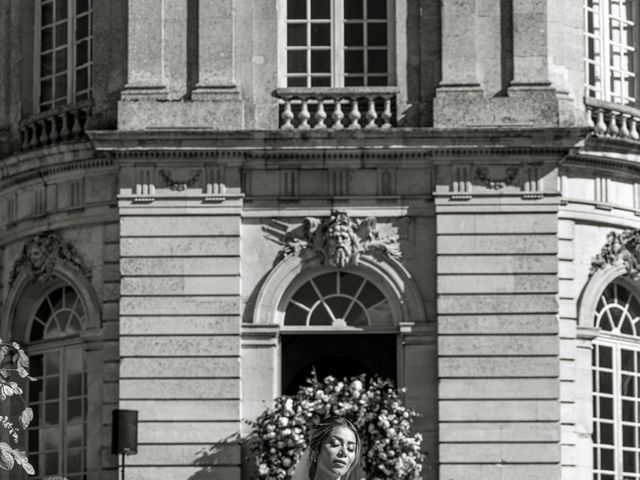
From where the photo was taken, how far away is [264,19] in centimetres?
2964

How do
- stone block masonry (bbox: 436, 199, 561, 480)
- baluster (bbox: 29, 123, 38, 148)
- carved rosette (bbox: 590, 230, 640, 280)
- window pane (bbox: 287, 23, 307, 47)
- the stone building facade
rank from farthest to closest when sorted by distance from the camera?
baluster (bbox: 29, 123, 38, 148)
carved rosette (bbox: 590, 230, 640, 280)
window pane (bbox: 287, 23, 307, 47)
the stone building facade
stone block masonry (bbox: 436, 199, 561, 480)

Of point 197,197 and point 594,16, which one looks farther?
point 594,16

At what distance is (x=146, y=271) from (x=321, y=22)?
4.15 meters

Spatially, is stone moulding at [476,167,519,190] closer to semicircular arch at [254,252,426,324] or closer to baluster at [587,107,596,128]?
semicircular arch at [254,252,426,324]

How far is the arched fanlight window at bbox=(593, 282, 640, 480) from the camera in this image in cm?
2995

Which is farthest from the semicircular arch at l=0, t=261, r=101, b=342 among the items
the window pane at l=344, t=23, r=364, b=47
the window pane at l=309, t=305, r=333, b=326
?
the window pane at l=344, t=23, r=364, b=47

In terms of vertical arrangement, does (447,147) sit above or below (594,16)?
below

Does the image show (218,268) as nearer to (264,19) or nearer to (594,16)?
(264,19)

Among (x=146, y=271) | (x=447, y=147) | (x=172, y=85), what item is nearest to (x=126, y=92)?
(x=172, y=85)

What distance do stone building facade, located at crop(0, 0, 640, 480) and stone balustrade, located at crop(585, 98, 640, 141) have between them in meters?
0.09

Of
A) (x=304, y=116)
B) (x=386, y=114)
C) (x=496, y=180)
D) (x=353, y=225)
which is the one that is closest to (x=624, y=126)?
(x=496, y=180)

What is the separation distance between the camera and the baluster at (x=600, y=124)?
29.9m

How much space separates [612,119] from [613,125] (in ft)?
0.35

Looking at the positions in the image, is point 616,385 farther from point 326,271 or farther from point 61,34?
point 61,34
